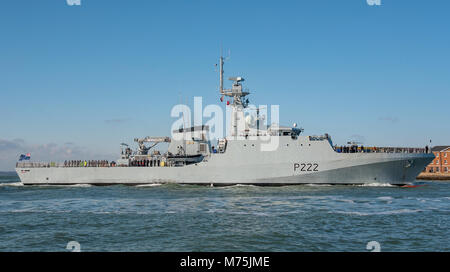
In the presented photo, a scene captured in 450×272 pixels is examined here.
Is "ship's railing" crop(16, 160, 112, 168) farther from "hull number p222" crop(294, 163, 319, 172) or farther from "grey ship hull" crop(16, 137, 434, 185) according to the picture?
"hull number p222" crop(294, 163, 319, 172)

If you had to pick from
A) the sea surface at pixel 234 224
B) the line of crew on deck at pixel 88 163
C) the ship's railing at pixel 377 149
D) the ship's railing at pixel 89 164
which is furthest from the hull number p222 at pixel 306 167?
the line of crew on deck at pixel 88 163

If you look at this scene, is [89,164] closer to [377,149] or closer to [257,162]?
[257,162]

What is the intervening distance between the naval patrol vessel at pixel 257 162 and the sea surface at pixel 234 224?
5.83 metres

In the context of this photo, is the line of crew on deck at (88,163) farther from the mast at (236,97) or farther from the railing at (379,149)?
the railing at (379,149)

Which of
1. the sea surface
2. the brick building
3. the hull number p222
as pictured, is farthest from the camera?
the brick building

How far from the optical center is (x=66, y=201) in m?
20.3

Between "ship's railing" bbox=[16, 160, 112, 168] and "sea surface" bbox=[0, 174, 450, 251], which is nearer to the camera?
"sea surface" bbox=[0, 174, 450, 251]

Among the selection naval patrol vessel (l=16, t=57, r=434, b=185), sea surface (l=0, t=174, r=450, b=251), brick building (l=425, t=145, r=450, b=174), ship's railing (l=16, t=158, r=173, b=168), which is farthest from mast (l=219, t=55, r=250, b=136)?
brick building (l=425, t=145, r=450, b=174)

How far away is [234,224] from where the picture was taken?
41.0 feet

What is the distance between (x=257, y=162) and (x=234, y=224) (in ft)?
47.7

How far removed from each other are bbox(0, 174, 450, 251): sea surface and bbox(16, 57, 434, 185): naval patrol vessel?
19.1 feet

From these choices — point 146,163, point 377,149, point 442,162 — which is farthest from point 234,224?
point 442,162

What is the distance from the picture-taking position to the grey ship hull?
25406mm

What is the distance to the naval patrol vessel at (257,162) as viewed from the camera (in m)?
25.5
